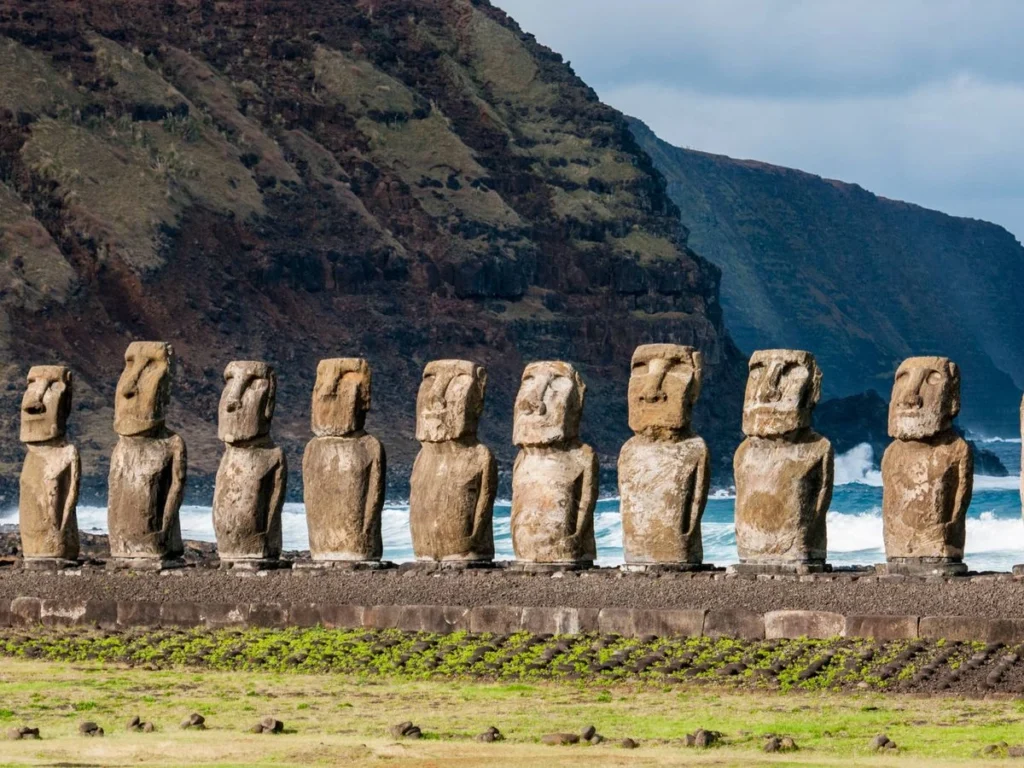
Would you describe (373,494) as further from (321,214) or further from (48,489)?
(321,214)

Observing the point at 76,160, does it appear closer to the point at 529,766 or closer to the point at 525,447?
the point at 525,447

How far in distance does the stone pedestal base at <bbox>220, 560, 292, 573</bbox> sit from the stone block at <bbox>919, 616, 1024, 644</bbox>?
22.2 feet

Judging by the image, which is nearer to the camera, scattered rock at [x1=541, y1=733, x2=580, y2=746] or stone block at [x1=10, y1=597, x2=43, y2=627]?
scattered rock at [x1=541, y1=733, x2=580, y2=746]

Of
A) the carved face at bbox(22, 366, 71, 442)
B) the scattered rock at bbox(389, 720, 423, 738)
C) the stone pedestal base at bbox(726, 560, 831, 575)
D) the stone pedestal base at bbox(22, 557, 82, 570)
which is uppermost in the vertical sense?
the carved face at bbox(22, 366, 71, 442)

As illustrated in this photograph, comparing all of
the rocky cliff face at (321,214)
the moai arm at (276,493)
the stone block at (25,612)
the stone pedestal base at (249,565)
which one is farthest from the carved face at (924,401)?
the rocky cliff face at (321,214)

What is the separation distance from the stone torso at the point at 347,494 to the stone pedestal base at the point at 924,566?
4.61 metres

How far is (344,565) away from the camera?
831 inches

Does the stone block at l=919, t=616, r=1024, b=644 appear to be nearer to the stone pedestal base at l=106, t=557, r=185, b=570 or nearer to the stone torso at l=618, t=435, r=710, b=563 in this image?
the stone torso at l=618, t=435, r=710, b=563

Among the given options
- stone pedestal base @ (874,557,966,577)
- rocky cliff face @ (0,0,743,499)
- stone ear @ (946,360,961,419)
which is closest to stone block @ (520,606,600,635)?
stone pedestal base @ (874,557,966,577)

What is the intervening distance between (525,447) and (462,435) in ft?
1.84

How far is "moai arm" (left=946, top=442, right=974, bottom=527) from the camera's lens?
19219mm

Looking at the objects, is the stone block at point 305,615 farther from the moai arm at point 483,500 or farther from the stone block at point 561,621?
the stone block at point 561,621

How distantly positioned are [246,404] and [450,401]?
1.98 m

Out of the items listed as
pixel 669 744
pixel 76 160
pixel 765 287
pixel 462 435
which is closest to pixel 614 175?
pixel 76 160
